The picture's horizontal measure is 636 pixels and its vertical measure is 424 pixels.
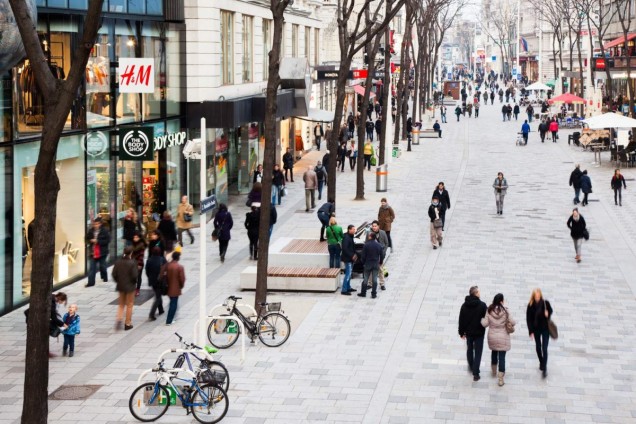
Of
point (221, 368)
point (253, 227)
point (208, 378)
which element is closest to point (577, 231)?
point (253, 227)

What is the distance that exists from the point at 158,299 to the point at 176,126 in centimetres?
1190

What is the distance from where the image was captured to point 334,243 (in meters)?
24.4

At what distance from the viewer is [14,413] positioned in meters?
14.9

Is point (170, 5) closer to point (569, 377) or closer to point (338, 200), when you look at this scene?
point (338, 200)

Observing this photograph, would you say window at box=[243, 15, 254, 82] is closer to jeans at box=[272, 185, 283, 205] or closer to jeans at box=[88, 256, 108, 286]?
jeans at box=[272, 185, 283, 205]

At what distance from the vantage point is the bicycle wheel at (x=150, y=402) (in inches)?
571

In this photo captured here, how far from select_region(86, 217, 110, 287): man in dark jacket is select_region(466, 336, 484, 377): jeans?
32.9 ft

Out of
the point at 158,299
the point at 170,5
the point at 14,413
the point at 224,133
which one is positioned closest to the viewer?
the point at 14,413

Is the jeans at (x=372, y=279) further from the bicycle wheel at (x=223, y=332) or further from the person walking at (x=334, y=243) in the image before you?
the bicycle wheel at (x=223, y=332)

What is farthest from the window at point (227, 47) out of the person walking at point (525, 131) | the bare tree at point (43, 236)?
the person walking at point (525, 131)

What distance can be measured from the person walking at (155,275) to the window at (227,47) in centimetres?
1528

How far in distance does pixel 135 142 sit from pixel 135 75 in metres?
1.61

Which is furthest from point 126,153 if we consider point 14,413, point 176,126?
point 14,413

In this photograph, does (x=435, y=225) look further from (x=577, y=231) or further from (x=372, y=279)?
(x=372, y=279)
